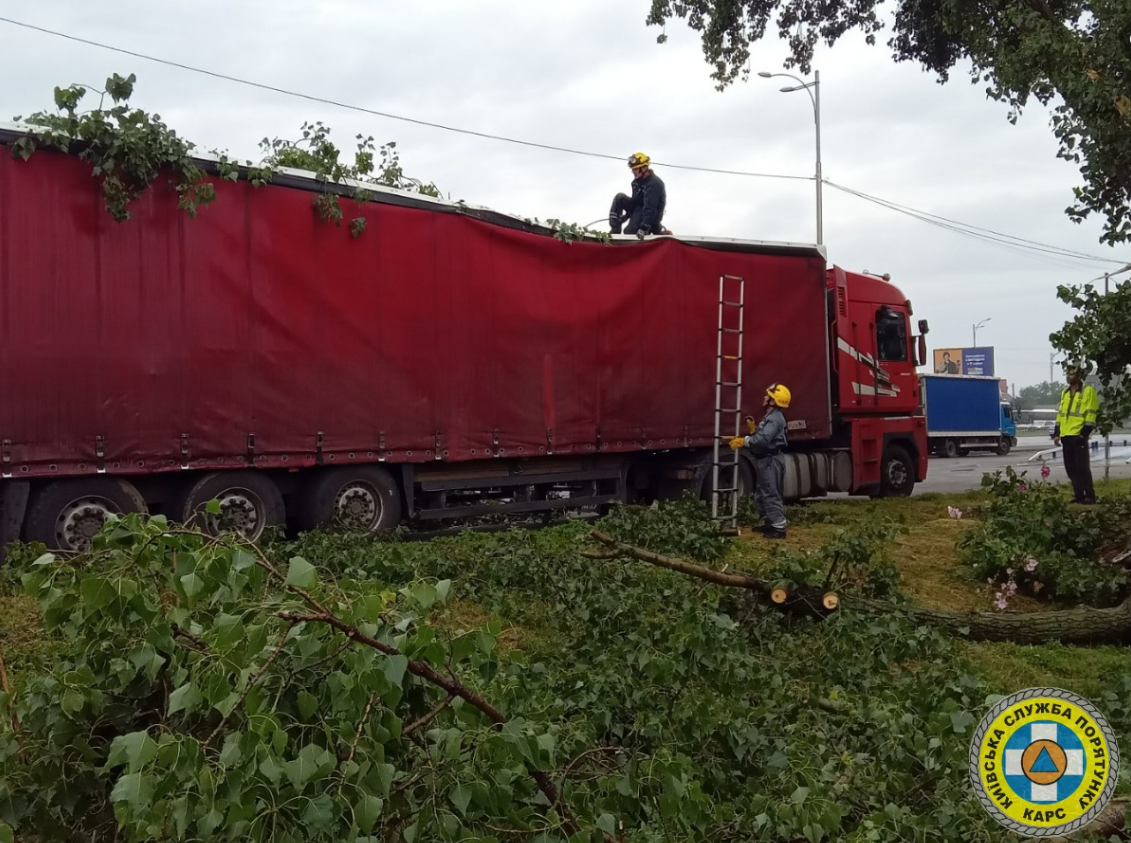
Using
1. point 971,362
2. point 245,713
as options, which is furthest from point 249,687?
point 971,362

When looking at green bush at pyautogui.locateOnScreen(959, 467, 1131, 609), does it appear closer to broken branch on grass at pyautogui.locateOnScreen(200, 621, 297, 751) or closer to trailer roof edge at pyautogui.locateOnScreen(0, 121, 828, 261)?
trailer roof edge at pyautogui.locateOnScreen(0, 121, 828, 261)

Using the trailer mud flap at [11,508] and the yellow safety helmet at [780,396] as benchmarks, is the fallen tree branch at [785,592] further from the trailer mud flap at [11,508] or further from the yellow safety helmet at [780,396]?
the trailer mud flap at [11,508]

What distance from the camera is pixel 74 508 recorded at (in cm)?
773

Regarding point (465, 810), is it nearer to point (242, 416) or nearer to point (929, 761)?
point (929, 761)

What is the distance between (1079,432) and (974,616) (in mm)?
7704

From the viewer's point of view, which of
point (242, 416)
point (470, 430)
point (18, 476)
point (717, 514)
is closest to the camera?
point (18, 476)

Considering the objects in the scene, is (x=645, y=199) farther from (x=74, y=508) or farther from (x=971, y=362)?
(x=971, y=362)

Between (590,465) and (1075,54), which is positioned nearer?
(1075,54)

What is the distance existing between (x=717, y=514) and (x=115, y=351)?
6.34 metres

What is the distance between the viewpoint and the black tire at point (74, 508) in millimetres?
7539

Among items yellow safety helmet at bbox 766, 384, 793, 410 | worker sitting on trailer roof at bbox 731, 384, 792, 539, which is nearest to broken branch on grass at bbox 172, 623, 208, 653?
worker sitting on trailer roof at bbox 731, 384, 792, 539

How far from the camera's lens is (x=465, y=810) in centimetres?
271

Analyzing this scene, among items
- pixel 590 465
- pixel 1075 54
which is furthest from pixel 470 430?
pixel 1075 54

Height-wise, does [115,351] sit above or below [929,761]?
above
